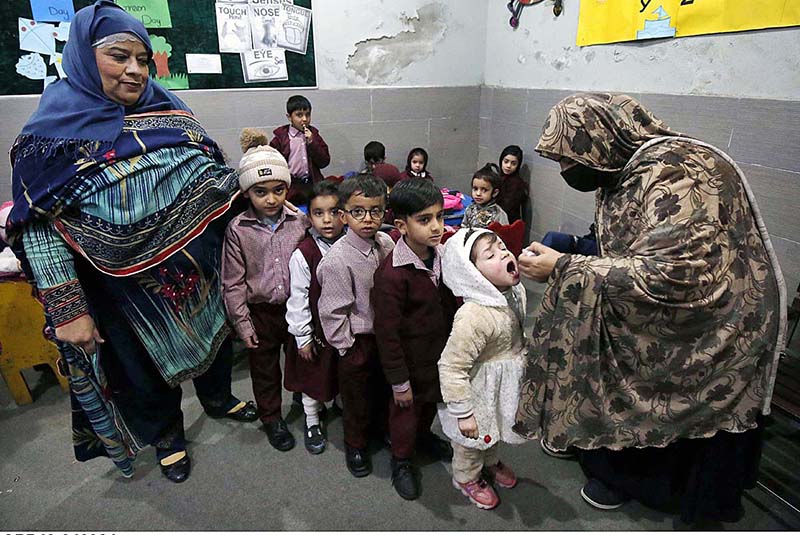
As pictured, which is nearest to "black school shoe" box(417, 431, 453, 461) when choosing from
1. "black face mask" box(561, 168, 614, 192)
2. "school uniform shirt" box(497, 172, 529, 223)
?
"black face mask" box(561, 168, 614, 192)

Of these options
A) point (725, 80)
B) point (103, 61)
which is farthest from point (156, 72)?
point (725, 80)

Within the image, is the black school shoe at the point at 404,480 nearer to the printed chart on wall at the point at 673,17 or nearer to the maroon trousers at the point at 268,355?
the maroon trousers at the point at 268,355

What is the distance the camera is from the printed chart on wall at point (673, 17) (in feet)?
→ 6.96

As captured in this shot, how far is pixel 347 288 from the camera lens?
172 cm

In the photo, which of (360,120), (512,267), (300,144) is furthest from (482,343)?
(360,120)

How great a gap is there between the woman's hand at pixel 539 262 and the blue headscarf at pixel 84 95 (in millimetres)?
1361

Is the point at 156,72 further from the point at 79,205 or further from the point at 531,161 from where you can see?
the point at 531,161

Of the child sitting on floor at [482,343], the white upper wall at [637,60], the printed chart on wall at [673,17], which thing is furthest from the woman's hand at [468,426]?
the printed chart on wall at [673,17]

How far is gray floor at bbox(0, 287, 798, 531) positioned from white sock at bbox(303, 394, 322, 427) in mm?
134

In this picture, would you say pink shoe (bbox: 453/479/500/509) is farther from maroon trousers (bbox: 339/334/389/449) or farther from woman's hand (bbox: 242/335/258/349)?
woman's hand (bbox: 242/335/258/349)

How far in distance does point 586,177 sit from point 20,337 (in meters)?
2.75

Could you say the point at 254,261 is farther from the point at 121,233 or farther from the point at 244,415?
the point at 244,415

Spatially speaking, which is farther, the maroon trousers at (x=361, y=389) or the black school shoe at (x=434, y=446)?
the black school shoe at (x=434, y=446)

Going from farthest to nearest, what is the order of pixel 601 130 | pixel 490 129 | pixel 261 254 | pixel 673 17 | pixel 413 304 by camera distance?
pixel 490 129
pixel 673 17
pixel 261 254
pixel 413 304
pixel 601 130
